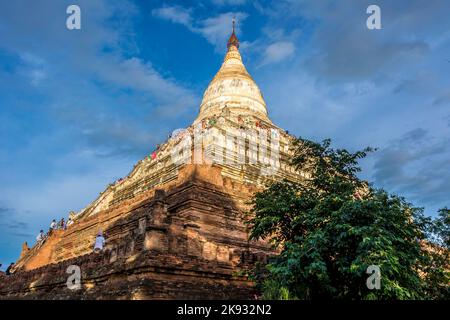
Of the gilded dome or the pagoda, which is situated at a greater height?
the gilded dome

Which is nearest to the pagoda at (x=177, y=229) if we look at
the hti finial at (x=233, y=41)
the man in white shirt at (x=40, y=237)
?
the man in white shirt at (x=40, y=237)

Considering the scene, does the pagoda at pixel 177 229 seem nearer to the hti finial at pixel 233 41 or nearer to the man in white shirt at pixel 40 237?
the man in white shirt at pixel 40 237

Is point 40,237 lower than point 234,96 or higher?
lower

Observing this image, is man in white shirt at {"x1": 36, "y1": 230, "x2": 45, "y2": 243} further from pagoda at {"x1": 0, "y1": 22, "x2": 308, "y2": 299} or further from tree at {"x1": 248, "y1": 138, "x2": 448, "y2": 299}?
tree at {"x1": 248, "y1": 138, "x2": 448, "y2": 299}

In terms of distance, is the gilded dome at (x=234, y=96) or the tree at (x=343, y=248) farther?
the gilded dome at (x=234, y=96)

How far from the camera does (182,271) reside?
10.4 meters

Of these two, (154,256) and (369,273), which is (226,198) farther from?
(369,273)

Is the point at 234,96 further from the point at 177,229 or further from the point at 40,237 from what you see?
the point at 177,229

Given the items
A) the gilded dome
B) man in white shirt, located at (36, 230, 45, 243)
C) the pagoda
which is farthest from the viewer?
the gilded dome

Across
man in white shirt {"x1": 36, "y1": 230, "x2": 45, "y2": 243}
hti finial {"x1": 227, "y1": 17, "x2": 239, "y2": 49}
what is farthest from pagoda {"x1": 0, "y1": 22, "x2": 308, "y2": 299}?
hti finial {"x1": 227, "y1": 17, "x2": 239, "y2": 49}

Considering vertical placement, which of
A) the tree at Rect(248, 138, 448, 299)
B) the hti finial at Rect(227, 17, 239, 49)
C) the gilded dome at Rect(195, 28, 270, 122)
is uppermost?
the hti finial at Rect(227, 17, 239, 49)

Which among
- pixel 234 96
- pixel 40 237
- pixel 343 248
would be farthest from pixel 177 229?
pixel 234 96

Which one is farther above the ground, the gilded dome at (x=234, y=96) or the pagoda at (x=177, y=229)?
the gilded dome at (x=234, y=96)

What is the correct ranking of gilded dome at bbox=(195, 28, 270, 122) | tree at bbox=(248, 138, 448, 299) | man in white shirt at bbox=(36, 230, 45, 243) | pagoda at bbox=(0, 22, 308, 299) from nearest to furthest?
tree at bbox=(248, 138, 448, 299) → pagoda at bbox=(0, 22, 308, 299) → man in white shirt at bbox=(36, 230, 45, 243) → gilded dome at bbox=(195, 28, 270, 122)
